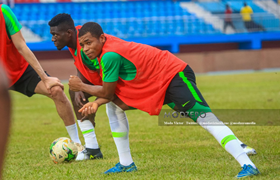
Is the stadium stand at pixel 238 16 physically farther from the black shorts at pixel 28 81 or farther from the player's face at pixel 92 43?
the player's face at pixel 92 43

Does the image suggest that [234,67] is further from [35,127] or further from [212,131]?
[212,131]

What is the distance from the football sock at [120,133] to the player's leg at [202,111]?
0.64 metres

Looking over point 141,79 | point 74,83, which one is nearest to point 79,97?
point 74,83

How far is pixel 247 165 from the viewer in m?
3.79

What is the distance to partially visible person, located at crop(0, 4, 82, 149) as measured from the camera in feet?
16.8

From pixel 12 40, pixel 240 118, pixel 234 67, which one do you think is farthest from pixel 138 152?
pixel 234 67

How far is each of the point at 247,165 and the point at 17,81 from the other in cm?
328

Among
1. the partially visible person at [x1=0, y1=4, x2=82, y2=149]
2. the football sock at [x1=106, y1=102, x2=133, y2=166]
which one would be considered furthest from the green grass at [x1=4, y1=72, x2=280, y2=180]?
the partially visible person at [x1=0, y1=4, x2=82, y2=149]

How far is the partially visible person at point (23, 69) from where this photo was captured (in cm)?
511

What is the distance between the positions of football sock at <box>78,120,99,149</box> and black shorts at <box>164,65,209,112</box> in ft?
5.37

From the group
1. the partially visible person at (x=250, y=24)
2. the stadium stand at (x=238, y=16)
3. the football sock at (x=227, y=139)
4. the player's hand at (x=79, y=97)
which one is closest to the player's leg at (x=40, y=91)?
the player's hand at (x=79, y=97)

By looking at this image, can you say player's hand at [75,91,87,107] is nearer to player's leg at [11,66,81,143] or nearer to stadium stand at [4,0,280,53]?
player's leg at [11,66,81,143]

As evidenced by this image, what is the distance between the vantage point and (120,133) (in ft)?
14.7

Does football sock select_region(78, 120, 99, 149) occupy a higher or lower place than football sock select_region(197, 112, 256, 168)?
lower
